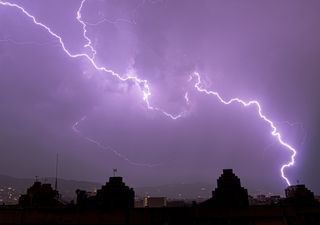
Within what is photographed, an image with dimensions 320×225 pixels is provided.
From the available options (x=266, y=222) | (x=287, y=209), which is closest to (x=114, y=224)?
(x=266, y=222)

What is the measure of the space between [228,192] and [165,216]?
1285 centimetres

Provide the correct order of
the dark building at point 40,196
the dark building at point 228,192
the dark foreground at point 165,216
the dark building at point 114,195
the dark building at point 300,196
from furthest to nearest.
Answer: the dark building at point 40,196, the dark building at point 300,196, the dark building at point 114,195, the dark building at point 228,192, the dark foreground at point 165,216

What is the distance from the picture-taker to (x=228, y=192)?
2888 cm

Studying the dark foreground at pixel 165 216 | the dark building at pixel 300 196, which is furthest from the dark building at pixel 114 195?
the dark building at pixel 300 196

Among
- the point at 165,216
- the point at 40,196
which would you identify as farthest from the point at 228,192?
the point at 40,196

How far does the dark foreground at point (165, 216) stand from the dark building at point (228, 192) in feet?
29.7

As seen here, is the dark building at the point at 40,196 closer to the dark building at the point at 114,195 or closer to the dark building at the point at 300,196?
the dark building at the point at 114,195

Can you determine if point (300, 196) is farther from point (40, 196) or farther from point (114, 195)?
point (40, 196)

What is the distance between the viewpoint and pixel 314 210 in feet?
66.3

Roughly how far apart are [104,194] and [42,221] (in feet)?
41.3

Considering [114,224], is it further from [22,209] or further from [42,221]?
[22,209]

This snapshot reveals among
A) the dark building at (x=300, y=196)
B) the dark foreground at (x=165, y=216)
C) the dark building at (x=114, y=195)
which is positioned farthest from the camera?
the dark building at (x=300, y=196)

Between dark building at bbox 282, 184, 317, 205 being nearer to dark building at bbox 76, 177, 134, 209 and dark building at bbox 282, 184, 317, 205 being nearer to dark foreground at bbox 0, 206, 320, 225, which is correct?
dark foreground at bbox 0, 206, 320, 225

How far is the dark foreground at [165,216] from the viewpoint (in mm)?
16906
